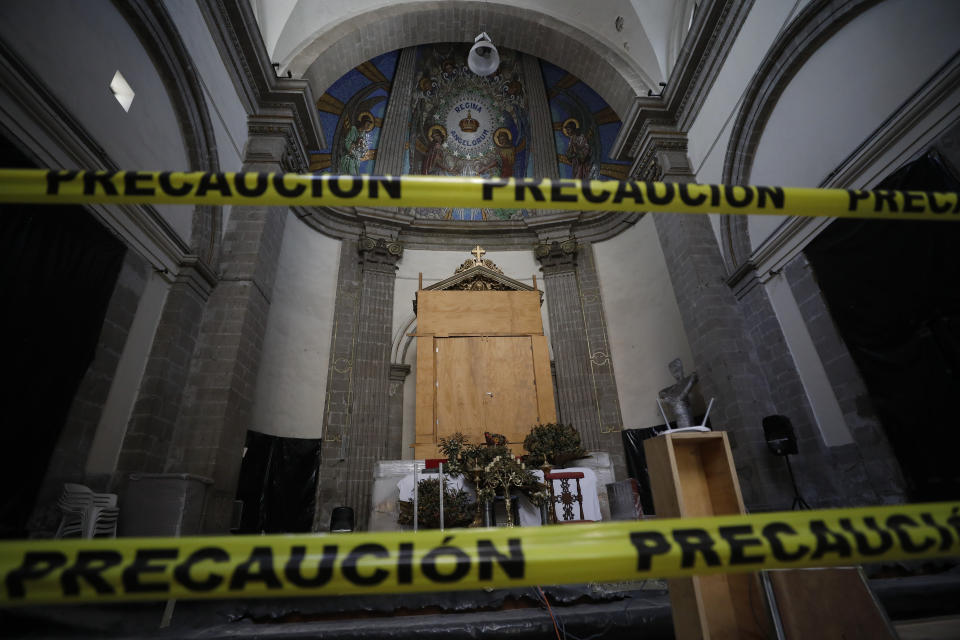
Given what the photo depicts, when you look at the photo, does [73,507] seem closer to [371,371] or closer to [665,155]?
[371,371]

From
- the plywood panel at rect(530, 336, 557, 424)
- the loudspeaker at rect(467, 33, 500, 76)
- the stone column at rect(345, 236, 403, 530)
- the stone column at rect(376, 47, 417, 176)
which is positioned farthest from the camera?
the stone column at rect(376, 47, 417, 176)

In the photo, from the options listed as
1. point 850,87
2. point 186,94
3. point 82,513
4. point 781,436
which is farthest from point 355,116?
point 781,436

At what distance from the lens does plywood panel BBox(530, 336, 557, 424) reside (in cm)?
761

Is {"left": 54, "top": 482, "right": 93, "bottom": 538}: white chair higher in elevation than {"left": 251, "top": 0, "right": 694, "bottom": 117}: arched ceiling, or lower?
lower

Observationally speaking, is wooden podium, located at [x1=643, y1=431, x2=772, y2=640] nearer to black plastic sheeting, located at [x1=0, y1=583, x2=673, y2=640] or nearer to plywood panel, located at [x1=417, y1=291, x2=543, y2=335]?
black plastic sheeting, located at [x1=0, y1=583, x2=673, y2=640]

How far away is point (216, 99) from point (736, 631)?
8.32 m

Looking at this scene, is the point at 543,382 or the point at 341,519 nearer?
the point at 341,519

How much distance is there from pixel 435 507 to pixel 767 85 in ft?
23.0

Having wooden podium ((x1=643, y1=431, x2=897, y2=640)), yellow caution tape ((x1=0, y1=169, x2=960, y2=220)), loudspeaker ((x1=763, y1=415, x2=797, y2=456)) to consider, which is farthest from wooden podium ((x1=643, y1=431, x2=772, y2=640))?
loudspeaker ((x1=763, y1=415, x2=797, y2=456))

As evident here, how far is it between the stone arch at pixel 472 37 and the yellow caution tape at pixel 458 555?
9807 mm

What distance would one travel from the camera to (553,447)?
6.15m

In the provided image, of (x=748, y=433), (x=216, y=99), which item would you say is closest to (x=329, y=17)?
(x=216, y=99)

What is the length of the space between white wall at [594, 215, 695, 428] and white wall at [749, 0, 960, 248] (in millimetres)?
2812

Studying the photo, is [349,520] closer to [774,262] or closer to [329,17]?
[774,262]
